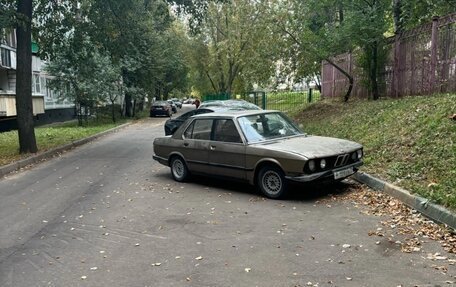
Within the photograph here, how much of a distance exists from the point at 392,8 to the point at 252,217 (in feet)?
41.9

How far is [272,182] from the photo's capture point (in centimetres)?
738

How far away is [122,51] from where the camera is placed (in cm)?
1658

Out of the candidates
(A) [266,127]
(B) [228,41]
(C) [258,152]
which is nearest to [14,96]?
(A) [266,127]

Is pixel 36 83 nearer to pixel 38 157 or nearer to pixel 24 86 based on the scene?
pixel 24 86

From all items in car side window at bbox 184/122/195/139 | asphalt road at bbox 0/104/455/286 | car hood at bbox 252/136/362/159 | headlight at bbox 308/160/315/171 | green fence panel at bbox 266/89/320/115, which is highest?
green fence panel at bbox 266/89/320/115

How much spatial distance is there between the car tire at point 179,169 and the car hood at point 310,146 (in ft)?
6.44

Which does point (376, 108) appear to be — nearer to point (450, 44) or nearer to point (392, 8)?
point (450, 44)

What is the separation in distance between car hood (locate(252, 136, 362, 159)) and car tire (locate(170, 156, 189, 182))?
77.3 inches

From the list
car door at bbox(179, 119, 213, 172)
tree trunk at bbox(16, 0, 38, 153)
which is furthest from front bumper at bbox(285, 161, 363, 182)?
tree trunk at bbox(16, 0, 38, 153)

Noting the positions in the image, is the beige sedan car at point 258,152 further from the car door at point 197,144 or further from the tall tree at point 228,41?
the tall tree at point 228,41

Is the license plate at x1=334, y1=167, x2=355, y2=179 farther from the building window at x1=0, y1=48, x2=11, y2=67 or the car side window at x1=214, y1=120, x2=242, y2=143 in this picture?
the building window at x1=0, y1=48, x2=11, y2=67

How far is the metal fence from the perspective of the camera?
37.8 ft

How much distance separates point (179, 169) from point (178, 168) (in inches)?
1.5

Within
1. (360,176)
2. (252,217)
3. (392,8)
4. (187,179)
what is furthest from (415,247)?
(392,8)
